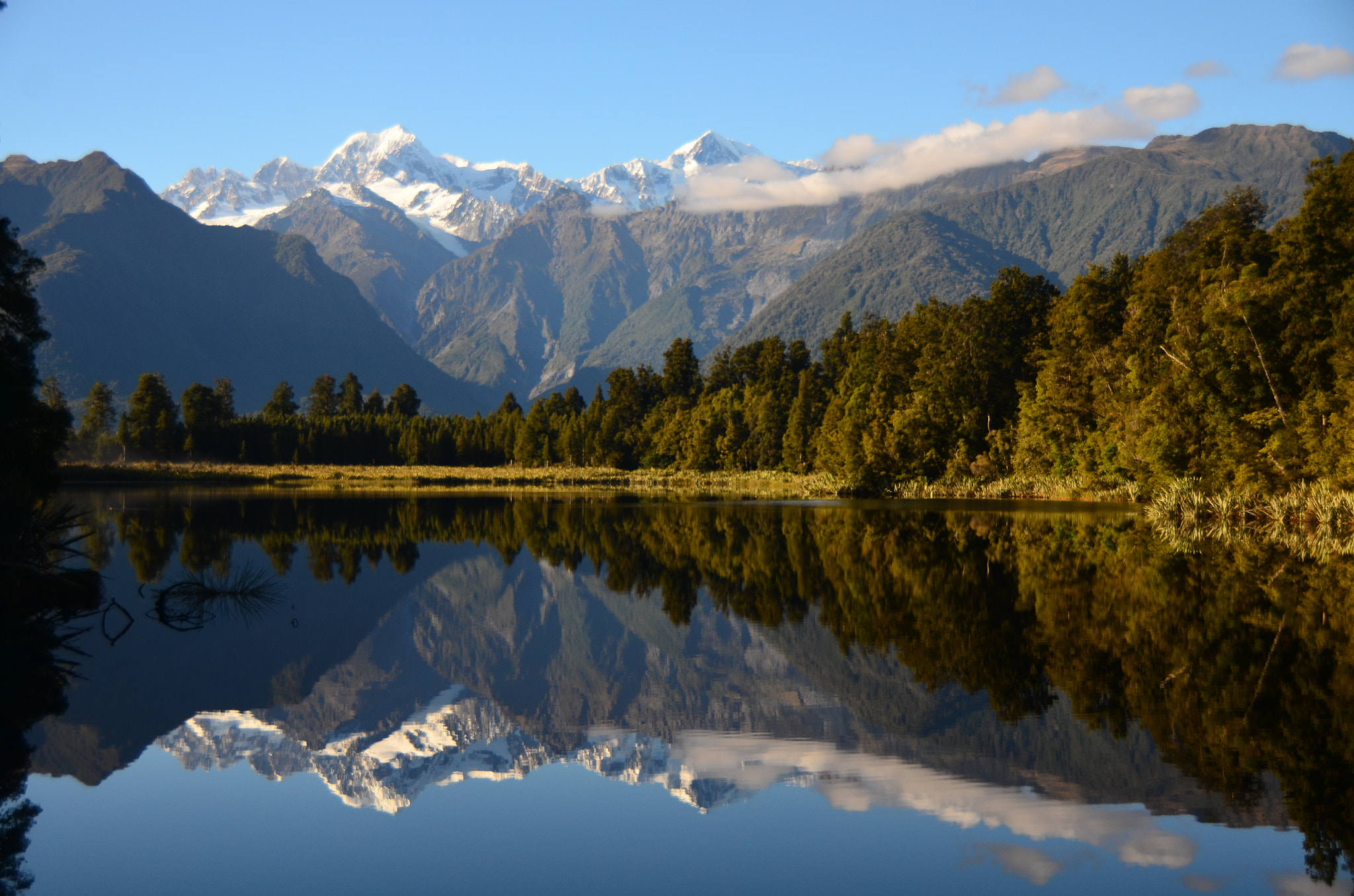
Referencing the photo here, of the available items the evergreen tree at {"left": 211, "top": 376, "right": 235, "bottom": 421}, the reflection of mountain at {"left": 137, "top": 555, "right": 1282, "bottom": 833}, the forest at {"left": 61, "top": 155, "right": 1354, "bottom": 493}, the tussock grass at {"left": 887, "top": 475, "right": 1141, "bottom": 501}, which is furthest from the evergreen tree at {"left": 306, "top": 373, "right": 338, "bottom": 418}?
the reflection of mountain at {"left": 137, "top": 555, "right": 1282, "bottom": 833}

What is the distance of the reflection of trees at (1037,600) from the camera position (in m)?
12.1

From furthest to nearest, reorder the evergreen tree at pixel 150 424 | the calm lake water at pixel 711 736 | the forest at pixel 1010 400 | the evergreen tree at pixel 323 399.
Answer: the evergreen tree at pixel 323 399
the evergreen tree at pixel 150 424
the forest at pixel 1010 400
the calm lake water at pixel 711 736

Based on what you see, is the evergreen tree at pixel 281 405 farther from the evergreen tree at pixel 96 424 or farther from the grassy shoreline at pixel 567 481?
the evergreen tree at pixel 96 424

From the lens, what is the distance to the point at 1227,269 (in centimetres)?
5169

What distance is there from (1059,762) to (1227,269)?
48588 millimetres

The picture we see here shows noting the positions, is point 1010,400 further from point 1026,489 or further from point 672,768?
point 672,768

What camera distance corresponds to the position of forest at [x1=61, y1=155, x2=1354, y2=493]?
44.3 metres

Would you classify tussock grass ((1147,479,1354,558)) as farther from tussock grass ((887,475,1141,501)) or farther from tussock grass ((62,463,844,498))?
tussock grass ((62,463,844,498))

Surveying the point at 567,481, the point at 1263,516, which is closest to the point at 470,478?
the point at 567,481

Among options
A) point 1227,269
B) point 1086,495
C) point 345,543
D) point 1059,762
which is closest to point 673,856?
point 1059,762

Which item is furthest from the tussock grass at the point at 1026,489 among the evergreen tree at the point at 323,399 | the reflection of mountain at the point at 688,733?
the evergreen tree at the point at 323,399

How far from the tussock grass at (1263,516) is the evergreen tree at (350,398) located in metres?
151

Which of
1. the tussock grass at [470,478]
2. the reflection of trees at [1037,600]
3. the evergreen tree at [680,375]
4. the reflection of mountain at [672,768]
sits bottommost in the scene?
the tussock grass at [470,478]

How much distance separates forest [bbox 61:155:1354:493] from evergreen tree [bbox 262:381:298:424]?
48 centimetres
